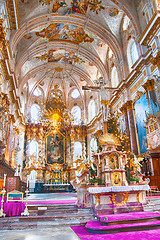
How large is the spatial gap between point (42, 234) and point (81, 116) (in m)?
22.5

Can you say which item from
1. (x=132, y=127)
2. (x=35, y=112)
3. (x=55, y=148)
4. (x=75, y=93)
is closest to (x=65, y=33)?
(x=75, y=93)

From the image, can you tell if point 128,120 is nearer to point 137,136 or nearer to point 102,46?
point 137,136

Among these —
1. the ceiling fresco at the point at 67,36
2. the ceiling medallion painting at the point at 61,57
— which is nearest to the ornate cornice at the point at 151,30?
the ceiling fresco at the point at 67,36

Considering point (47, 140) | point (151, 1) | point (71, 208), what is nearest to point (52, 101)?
point (47, 140)

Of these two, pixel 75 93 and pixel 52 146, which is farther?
pixel 75 93

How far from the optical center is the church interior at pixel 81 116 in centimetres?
698

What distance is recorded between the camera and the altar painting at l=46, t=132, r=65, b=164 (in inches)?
945

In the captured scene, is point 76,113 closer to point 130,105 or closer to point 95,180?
point 130,105

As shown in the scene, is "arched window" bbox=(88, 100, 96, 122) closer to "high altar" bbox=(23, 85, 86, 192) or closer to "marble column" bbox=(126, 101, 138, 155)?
"high altar" bbox=(23, 85, 86, 192)

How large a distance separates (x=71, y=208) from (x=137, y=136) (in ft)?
26.6

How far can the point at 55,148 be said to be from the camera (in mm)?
24578

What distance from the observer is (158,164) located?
11133mm

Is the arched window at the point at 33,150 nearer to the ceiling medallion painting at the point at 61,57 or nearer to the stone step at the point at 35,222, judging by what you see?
the ceiling medallion painting at the point at 61,57

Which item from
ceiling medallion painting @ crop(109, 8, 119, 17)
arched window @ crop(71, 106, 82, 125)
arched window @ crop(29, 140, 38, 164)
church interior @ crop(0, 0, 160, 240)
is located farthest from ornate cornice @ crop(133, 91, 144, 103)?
arched window @ crop(29, 140, 38, 164)
